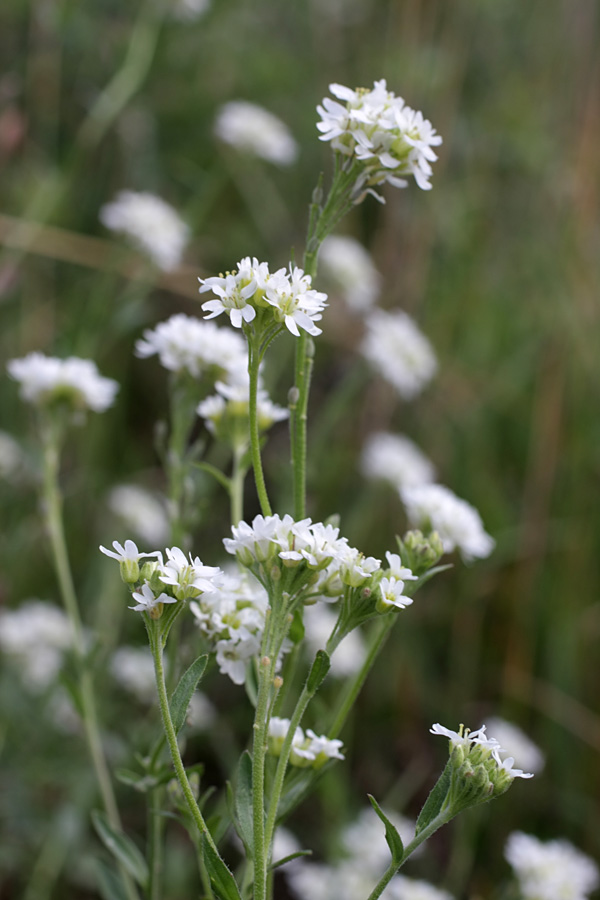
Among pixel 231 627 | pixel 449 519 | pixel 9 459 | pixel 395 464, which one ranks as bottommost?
pixel 231 627

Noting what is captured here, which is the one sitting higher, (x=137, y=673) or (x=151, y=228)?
(x=151, y=228)

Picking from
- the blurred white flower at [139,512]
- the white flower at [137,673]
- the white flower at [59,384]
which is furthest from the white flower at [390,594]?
the blurred white flower at [139,512]

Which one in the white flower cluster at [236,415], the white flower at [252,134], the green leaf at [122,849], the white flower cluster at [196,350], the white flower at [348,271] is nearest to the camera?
the green leaf at [122,849]

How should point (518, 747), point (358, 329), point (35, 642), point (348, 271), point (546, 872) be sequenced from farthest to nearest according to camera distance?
point (358, 329), point (348, 271), point (35, 642), point (518, 747), point (546, 872)

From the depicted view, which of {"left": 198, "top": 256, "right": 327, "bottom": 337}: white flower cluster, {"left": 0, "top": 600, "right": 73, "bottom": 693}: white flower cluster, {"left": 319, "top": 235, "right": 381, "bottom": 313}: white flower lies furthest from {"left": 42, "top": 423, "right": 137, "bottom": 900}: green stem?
{"left": 319, "top": 235, "right": 381, "bottom": 313}: white flower

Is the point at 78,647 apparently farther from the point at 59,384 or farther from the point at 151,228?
the point at 151,228

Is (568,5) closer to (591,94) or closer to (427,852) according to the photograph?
(591,94)

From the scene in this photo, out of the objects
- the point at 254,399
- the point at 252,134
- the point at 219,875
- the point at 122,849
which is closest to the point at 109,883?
the point at 122,849

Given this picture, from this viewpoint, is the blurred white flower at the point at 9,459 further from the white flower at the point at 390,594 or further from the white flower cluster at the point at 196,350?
the white flower at the point at 390,594
